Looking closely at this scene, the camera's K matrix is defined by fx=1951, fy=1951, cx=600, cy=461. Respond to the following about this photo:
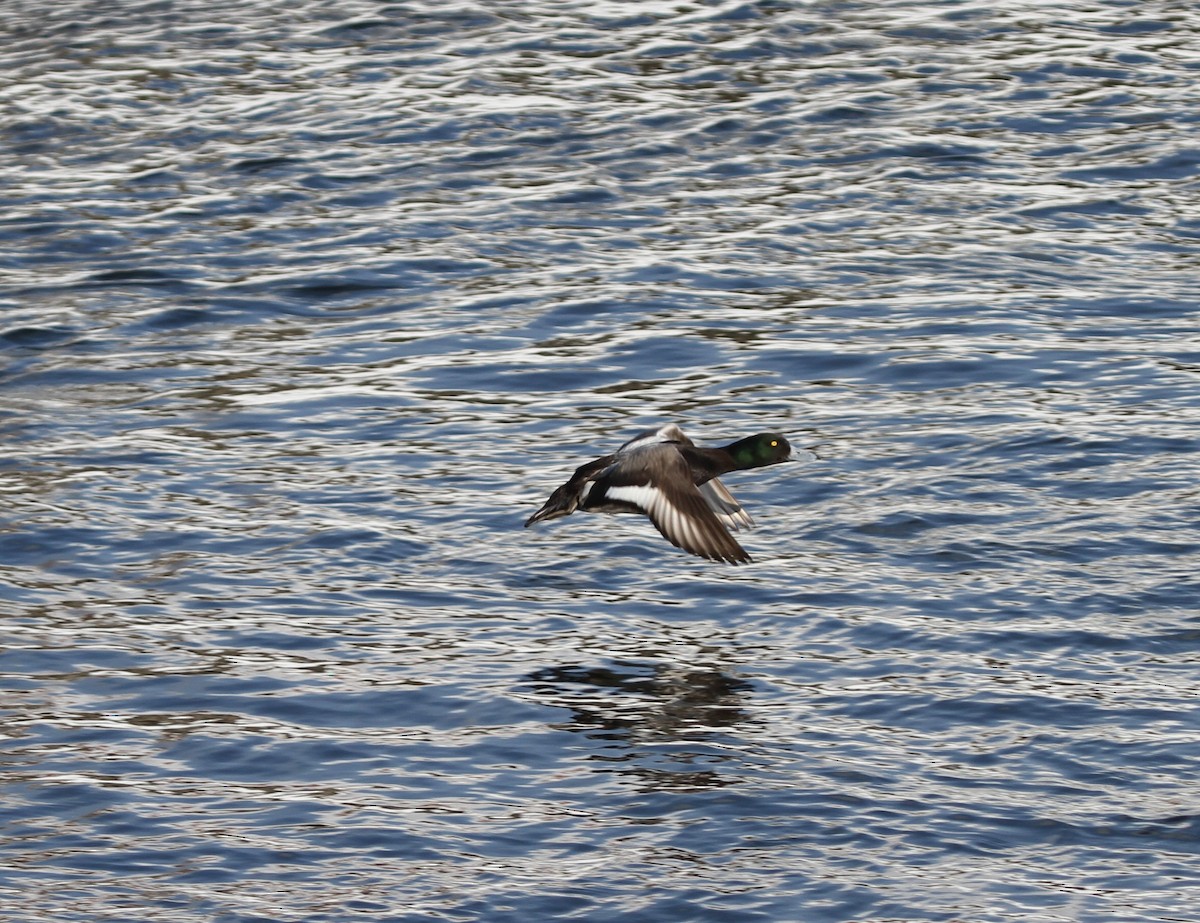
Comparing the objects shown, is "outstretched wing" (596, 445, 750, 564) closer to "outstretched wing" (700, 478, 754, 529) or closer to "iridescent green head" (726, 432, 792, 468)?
"iridescent green head" (726, 432, 792, 468)

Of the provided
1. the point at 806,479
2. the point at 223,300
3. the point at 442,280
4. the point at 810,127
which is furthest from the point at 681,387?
the point at 810,127

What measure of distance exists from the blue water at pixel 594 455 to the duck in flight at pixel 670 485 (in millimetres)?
534

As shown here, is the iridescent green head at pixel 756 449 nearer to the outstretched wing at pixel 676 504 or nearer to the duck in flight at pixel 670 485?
the duck in flight at pixel 670 485

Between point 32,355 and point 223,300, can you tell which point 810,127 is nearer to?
point 223,300

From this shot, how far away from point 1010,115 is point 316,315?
7617 mm

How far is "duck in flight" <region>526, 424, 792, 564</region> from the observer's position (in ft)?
32.9

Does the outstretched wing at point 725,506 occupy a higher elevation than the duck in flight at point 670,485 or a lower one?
lower


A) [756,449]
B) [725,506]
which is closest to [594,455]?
[725,506]

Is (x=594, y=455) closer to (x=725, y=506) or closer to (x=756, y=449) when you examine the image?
(x=725, y=506)

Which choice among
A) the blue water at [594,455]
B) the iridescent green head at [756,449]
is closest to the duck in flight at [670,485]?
the iridescent green head at [756,449]

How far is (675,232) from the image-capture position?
56.1ft

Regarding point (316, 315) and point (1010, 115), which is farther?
point (1010, 115)

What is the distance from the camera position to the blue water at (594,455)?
8.15 m

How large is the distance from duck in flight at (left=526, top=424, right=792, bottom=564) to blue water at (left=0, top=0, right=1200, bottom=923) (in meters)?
0.53
